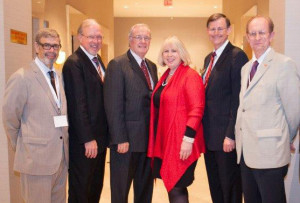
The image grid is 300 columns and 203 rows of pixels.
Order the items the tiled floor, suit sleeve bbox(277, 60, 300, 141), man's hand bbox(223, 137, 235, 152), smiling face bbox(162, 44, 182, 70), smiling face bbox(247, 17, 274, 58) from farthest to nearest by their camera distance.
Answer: the tiled floor < smiling face bbox(162, 44, 182, 70) < man's hand bbox(223, 137, 235, 152) < smiling face bbox(247, 17, 274, 58) < suit sleeve bbox(277, 60, 300, 141)

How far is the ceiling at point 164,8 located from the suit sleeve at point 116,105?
1041 cm

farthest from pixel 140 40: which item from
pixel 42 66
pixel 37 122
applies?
pixel 37 122

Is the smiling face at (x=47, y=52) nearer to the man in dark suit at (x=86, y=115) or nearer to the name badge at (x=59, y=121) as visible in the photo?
the man in dark suit at (x=86, y=115)

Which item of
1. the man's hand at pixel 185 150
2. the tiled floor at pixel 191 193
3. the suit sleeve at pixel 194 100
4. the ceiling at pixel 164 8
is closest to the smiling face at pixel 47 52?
the suit sleeve at pixel 194 100

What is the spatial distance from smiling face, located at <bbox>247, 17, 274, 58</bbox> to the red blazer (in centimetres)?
49

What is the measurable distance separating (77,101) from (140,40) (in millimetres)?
759

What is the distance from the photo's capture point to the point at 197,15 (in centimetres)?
1571

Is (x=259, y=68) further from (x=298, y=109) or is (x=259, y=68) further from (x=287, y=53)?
(x=287, y=53)

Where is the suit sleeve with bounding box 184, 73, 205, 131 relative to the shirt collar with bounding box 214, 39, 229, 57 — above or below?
below

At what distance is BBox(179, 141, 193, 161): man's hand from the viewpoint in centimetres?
235

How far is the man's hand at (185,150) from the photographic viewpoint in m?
2.35

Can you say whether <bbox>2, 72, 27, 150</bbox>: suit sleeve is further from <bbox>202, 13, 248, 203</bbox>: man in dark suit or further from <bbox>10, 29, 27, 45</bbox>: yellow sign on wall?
<bbox>202, 13, 248, 203</bbox>: man in dark suit

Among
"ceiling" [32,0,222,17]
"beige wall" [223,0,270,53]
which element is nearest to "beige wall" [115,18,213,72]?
"ceiling" [32,0,222,17]

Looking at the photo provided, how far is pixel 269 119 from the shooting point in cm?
208
